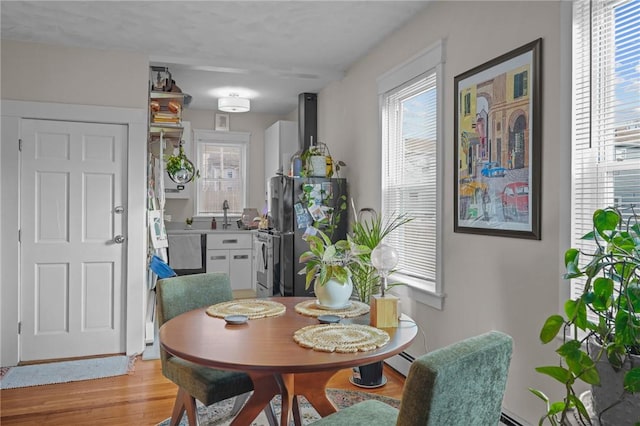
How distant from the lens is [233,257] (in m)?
5.82

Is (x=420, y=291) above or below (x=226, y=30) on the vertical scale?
below

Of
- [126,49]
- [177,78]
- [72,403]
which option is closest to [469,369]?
[72,403]

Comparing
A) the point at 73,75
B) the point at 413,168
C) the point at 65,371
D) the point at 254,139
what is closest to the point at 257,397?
the point at 413,168

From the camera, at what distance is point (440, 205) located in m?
2.81

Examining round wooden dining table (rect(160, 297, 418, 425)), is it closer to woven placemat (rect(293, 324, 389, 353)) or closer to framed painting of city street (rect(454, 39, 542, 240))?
woven placemat (rect(293, 324, 389, 353))

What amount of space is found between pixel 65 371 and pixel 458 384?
3229 millimetres

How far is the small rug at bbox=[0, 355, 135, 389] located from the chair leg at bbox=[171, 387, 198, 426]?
54.4 inches

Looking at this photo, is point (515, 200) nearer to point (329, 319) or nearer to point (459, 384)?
point (329, 319)

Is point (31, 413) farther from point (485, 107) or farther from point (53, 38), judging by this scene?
point (485, 107)

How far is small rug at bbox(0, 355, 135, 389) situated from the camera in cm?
312

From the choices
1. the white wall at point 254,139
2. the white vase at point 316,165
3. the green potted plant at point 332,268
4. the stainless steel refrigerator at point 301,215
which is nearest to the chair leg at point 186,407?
the green potted plant at point 332,268

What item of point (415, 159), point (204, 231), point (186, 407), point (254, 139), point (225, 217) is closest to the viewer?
point (186, 407)

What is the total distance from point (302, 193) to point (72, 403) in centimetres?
228

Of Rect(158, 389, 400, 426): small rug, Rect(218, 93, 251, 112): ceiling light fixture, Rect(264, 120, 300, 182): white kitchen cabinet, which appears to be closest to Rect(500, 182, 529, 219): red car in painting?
Rect(158, 389, 400, 426): small rug
